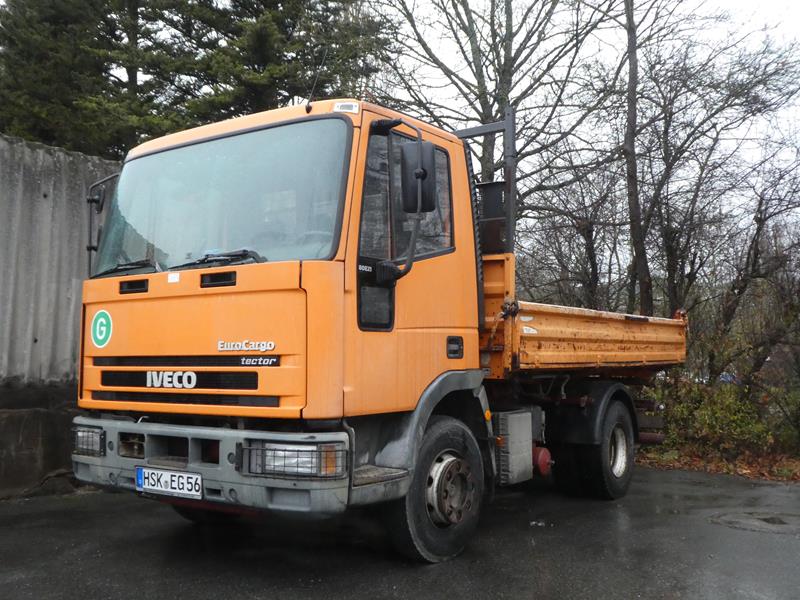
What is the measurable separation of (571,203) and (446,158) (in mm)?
8112

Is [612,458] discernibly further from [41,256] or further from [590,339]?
[41,256]

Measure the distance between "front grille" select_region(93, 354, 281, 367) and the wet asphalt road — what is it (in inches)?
50.6

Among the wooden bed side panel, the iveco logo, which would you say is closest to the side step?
the iveco logo

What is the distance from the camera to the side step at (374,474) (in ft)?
13.2

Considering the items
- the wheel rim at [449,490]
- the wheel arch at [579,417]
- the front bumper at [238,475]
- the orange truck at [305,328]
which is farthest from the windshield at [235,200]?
the wheel arch at [579,417]

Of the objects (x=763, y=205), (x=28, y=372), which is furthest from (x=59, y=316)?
(x=763, y=205)

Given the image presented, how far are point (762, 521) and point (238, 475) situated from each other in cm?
462

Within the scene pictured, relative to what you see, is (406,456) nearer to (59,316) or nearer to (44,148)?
(59,316)

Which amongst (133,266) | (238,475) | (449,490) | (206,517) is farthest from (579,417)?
(133,266)

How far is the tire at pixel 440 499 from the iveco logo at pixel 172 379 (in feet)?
4.63

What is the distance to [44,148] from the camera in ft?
23.2

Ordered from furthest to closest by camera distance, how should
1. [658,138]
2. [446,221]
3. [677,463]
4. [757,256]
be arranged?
[658,138], [757,256], [677,463], [446,221]

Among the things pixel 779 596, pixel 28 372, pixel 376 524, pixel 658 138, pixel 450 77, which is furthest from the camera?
pixel 450 77

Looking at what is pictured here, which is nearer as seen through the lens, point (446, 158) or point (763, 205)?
point (446, 158)
